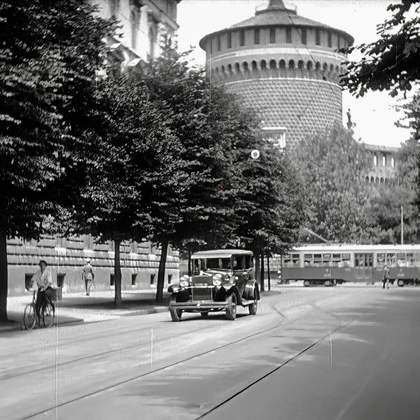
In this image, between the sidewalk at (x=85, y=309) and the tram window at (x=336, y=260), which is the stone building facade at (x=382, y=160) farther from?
the sidewalk at (x=85, y=309)

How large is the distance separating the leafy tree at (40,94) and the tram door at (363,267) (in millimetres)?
45302

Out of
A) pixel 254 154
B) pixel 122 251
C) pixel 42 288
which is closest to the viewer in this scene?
pixel 42 288

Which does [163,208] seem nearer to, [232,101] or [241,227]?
[232,101]

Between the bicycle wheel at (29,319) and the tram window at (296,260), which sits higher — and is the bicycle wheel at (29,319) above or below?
below

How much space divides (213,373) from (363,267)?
173ft

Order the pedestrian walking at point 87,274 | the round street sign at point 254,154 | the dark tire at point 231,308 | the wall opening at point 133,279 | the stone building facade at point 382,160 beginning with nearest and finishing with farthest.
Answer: the dark tire at point 231,308 → the pedestrian walking at point 87,274 → the round street sign at point 254,154 → the wall opening at point 133,279 → the stone building facade at point 382,160

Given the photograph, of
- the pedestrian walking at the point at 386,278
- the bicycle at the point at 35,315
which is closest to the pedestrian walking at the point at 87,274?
the bicycle at the point at 35,315

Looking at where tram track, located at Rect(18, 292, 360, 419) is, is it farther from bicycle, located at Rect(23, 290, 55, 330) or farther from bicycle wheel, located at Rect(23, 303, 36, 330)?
bicycle wheel, located at Rect(23, 303, 36, 330)

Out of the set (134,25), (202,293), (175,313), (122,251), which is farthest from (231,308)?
(134,25)

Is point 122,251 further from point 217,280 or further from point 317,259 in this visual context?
point 317,259

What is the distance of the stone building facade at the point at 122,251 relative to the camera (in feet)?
110

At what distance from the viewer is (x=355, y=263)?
62.5 metres

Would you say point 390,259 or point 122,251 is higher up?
point 122,251

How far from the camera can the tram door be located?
62.2 m
